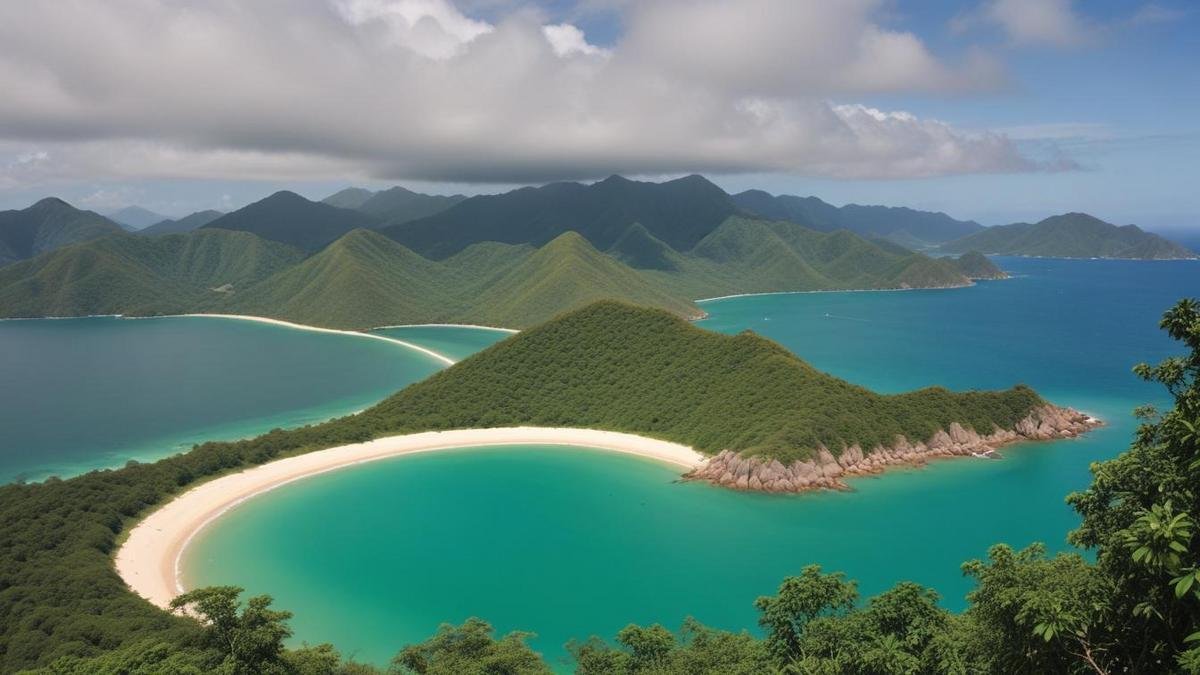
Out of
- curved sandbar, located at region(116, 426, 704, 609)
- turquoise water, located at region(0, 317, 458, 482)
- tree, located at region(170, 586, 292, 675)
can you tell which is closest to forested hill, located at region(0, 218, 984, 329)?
turquoise water, located at region(0, 317, 458, 482)

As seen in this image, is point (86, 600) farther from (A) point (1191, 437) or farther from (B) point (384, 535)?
(A) point (1191, 437)

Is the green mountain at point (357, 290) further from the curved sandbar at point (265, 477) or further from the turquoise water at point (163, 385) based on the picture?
the curved sandbar at point (265, 477)

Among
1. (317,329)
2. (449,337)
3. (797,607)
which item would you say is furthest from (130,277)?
(797,607)

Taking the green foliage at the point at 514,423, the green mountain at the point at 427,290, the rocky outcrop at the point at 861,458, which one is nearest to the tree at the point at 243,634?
the green foliage at the point at 514,423

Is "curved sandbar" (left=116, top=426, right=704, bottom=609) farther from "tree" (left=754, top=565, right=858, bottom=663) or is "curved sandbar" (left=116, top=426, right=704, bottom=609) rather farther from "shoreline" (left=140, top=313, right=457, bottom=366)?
"shoreline" (left=140, top=313, right=457, bottom=366)

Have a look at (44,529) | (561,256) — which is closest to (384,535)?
(44,529)

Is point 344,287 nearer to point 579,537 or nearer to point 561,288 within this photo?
point 561,288
